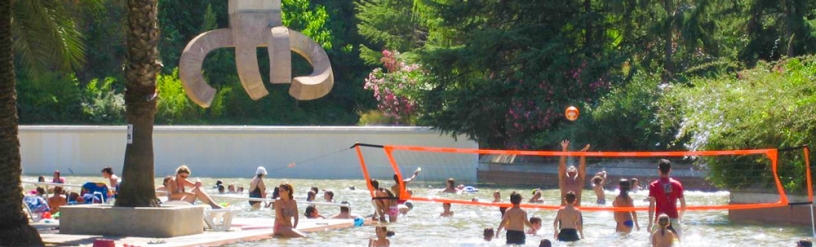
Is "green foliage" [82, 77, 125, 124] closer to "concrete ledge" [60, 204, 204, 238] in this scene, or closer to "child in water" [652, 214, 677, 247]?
"concrete ledge" [60, 204, 204, 238]

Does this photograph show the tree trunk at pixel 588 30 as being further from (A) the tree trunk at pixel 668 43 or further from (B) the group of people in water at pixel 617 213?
(B) the group of people in water at pixel 617 213

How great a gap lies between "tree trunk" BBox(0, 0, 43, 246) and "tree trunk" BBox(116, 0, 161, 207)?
1741 millimetres

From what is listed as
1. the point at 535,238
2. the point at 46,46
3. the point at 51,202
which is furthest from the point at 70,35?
the point at 535,238

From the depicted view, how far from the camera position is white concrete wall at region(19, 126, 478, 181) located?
130ft

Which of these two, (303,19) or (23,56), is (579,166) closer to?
(23,56)

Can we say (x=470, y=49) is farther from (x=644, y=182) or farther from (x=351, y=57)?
(x=351, y=57)

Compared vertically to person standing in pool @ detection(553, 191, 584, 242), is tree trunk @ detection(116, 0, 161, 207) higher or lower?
higher

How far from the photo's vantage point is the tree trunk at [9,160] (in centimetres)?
1452

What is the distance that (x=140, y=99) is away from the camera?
16.2m

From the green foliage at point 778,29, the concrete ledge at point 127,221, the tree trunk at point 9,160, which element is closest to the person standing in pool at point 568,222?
the concrete ledge at point 127,221

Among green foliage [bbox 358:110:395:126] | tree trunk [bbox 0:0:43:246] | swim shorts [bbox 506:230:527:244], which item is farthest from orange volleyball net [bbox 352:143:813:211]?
green foliage [bbox 358:110:395:126]

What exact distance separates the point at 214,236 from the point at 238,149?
78.7 ft

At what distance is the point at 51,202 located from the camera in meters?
21.5

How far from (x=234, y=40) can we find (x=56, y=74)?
3716 cm
